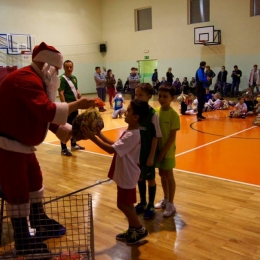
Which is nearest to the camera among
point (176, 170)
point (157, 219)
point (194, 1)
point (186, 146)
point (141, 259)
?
point (141, 259)

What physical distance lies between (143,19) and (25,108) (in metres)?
18.9

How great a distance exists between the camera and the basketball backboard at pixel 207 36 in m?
16.9

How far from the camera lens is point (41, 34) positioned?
18781 millimetres

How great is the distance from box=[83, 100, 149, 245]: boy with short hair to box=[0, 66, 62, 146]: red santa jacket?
51cm

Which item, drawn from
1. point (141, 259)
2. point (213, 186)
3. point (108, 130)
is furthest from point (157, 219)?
point (108, 130)

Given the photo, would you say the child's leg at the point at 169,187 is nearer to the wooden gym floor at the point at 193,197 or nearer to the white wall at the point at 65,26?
the wooden gym floor at the point at 193,197

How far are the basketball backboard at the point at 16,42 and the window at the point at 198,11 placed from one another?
8.55 meters

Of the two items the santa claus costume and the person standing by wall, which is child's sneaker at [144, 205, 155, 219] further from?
the person standing by wall

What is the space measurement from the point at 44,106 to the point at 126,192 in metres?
1.02

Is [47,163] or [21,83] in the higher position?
[21,83]

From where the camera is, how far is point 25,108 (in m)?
2.40

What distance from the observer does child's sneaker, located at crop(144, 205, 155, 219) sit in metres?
3.45

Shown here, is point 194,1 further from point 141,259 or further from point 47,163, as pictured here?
point 141,259

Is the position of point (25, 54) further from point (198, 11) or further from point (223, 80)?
point (223, 80)
